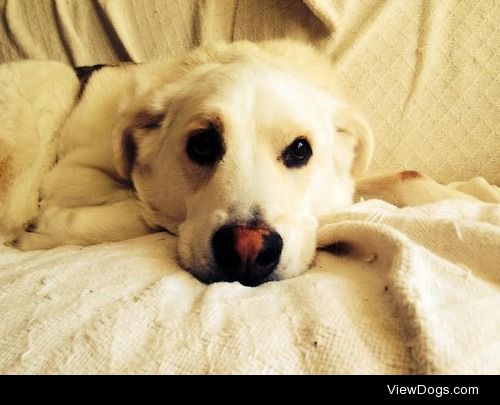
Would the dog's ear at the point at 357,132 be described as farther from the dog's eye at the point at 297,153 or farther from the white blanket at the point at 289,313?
the white blanket at the point at 289,313

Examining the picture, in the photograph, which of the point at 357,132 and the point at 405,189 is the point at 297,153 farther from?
the point at 405,189

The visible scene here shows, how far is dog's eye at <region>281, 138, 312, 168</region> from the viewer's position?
1.43 m

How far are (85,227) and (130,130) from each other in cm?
36

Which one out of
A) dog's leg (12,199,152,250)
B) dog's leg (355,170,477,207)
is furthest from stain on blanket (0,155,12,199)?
dog's leg (355,170,477,207)

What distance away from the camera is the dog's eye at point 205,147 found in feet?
4.51

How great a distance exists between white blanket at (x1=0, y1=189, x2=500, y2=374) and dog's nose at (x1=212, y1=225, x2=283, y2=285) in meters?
0.06

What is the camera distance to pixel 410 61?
2078 mm

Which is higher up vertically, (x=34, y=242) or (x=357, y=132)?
(x=357, y=132)

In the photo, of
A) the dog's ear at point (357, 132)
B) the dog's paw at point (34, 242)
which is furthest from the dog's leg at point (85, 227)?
the dog's ear at point (357, 132)

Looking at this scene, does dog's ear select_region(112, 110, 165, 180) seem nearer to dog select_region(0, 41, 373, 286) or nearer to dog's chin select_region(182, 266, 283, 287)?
dog select_region(0, 41, 373, 286)

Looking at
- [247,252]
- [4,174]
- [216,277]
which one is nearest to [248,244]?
[247,252]

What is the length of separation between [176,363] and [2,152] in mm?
1426

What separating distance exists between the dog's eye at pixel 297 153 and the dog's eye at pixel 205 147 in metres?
0.19

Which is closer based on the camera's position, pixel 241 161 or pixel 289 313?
pixel 289 313
